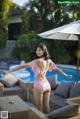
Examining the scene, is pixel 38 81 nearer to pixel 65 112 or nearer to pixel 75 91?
pixel 65 112

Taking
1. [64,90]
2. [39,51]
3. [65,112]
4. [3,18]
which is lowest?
[64,90]

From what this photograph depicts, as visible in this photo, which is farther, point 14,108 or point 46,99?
point 46,99

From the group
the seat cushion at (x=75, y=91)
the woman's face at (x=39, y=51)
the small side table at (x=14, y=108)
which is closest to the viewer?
the small side table at (x=14, y=108)

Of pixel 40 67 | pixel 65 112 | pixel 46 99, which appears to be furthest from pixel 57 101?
pixel 65 112

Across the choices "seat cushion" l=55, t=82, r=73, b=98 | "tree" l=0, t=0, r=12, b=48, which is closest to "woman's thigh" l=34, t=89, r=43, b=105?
"seat cushion" l=55, t=82, r=73, b=98

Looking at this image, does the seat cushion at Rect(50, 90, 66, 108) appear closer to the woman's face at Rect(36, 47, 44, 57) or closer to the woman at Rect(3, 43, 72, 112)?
the woman at Rect(3, 43, 72, 112)

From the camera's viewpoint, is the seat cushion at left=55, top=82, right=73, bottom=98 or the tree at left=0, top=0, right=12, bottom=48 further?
the tree at left=0, top=0, right=12, bottom=48

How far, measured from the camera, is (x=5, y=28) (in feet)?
60.8

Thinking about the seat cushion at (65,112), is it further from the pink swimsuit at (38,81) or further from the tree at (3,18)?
the tree at (3,18)

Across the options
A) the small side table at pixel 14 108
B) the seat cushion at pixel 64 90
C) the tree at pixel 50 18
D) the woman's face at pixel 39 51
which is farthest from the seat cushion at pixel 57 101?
the tree at pixel 50 18

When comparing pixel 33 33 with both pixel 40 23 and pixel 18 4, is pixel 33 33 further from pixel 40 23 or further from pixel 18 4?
pixel 18 4

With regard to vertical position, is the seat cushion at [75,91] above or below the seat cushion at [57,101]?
above

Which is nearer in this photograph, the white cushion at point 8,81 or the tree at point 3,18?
the white cushion at point 8,81

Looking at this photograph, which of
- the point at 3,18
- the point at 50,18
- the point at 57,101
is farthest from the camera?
the point at 50,18
